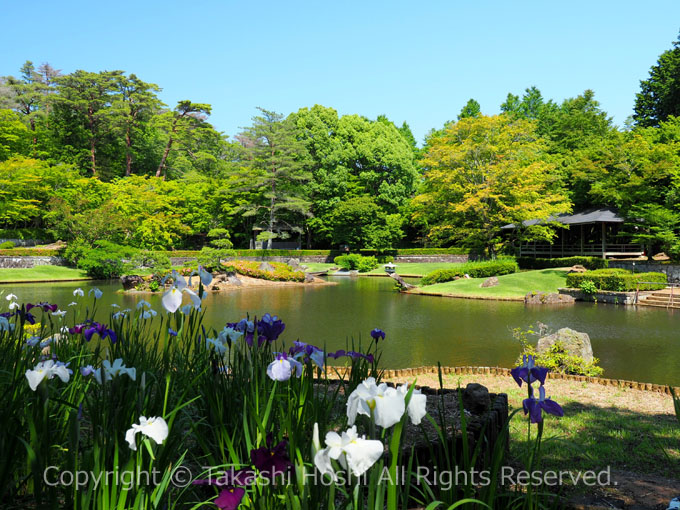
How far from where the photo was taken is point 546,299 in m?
13.8

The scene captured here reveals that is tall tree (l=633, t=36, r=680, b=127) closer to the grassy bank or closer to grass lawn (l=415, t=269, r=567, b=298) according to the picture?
grass lawn (l=415, t=269, r=567, b=298)

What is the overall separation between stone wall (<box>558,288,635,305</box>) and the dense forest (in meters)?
5.19

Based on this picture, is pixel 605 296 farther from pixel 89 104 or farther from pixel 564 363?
pixel 89 104

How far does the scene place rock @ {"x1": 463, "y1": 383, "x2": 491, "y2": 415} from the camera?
3076 mm

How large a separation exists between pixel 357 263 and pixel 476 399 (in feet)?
80.1

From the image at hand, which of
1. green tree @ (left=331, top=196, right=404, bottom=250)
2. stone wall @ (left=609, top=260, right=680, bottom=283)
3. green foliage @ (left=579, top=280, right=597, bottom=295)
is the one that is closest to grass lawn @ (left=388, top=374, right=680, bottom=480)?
green foliage @ (left=579, top=280, right=597, bottom=295)

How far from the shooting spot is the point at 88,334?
240 cm

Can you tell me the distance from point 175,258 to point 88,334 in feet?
82.7

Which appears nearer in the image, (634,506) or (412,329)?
(634,506)

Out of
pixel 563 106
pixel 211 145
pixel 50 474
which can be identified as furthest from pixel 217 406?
pixel 563 106

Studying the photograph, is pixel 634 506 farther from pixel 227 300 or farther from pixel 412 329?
pixel 227 300

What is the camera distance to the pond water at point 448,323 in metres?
6.70

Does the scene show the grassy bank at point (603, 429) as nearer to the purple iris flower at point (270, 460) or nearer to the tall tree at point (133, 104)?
the purple iris flower at point (270, 460)

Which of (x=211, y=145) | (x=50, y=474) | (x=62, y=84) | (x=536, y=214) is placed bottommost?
(x=50, y=474)
